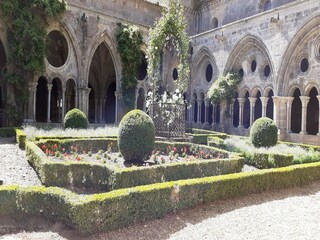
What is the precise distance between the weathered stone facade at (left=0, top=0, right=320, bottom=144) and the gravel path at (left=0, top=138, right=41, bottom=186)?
240 inches

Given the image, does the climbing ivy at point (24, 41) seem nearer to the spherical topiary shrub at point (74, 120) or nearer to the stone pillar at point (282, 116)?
the spherical topiary shrub at point (74, 120)

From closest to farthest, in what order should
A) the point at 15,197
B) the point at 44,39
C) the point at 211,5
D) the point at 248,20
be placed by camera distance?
the point at 15,197
the point at 44,39
the point at 248,20
the point at 211,5

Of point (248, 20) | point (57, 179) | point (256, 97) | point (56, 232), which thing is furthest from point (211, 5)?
point (56, 232)

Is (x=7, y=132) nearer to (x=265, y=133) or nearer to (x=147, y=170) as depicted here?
Answer: (x=147, y=170)

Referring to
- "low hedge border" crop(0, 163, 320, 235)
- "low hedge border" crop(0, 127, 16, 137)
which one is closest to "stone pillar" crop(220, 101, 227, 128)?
"low hedge border" crop(0, 127, 16, 137)

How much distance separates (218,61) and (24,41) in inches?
423

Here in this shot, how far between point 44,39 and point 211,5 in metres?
13.2

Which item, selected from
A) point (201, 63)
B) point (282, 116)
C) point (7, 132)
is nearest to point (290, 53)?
point (282, 116)

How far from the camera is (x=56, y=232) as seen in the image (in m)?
4.20

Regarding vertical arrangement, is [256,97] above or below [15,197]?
above

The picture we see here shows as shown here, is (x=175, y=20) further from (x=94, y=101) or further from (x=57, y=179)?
(x=94, y=101)

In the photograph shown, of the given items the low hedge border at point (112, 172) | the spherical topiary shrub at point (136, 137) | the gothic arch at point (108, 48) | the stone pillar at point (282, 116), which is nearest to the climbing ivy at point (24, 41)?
the gothic arch at point (108, 48)

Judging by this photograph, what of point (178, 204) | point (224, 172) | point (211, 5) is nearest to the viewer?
point (178, 204)

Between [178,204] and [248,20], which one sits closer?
[178,204]
